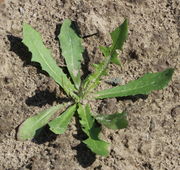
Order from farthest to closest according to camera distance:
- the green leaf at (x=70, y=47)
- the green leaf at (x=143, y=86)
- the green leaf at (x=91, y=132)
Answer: the green leaf at (x=70, y=47) → the green leaf at (x=143, y=86) → the green leaf at (x=91, y=132)

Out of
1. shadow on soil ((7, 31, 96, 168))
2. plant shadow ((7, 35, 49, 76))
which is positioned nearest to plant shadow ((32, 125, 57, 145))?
shadow on soil ((7, 31, 96, 168))

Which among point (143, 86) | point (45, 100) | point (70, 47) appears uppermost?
point (70, 47)

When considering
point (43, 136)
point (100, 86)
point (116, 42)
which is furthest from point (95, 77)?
point (43, 136)

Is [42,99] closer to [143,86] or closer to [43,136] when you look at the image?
[43,136]

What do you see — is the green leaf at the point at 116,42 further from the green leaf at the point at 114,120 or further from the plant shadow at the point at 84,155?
the plant shadow at the point at 84,155

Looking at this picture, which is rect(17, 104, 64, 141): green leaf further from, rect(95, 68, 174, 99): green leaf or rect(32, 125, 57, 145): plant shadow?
rect(95, 68, 174, 99): green leaf

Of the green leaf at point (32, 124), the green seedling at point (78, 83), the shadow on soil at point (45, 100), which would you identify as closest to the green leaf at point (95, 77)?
the green seedling at point (78, 83)
